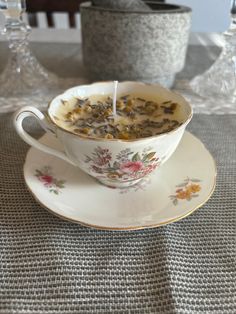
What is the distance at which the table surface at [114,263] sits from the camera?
311 mm

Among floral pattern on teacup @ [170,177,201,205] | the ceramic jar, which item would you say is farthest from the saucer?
the ceramic jar

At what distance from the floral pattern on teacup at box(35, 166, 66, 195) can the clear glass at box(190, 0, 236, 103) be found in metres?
0.42

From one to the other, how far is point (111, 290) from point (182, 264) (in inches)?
3.1

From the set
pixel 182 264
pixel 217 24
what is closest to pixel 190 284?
pixel 182 264

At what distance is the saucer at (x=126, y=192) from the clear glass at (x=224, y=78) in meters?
0.27

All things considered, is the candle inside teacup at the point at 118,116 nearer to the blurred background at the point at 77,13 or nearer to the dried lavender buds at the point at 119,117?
the dried lavender buds at the point at 119,117

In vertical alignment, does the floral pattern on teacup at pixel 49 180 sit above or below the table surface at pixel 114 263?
above

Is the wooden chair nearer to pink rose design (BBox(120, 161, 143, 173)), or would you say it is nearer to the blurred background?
the blurred background

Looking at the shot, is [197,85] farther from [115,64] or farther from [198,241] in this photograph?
[198,241]

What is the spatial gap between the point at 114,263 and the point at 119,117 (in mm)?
216

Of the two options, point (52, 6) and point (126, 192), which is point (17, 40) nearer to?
point (126, 192)

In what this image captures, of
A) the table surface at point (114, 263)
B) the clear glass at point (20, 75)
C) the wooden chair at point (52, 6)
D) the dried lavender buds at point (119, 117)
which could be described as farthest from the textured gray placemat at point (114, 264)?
the wooden chair at point (52, 6)

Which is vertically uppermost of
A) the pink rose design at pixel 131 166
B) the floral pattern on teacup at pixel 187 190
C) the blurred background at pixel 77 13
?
the pink rose design at pixel 131 166

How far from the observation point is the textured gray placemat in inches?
12.2
